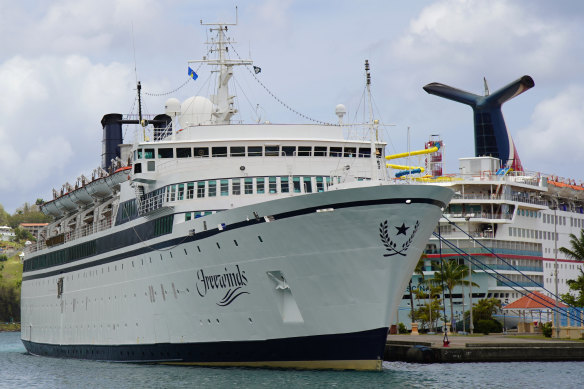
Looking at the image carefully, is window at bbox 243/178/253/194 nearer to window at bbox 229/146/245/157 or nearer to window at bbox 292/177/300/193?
window at bbox 229/146/245/157

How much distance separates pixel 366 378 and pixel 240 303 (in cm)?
560

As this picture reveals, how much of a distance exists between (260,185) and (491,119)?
219ft

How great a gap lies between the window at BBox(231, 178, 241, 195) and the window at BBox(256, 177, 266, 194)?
2.47 ft

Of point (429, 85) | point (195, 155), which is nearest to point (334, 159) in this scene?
point (195, 155)

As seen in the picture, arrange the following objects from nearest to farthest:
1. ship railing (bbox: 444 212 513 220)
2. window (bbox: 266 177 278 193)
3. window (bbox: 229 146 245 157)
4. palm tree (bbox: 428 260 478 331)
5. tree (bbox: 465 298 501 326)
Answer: window (bbox: 266 177 278 193), window (bbox: 229 146 245 157), palm tree (bbox: 428 260 478 331), tree (bbox: 465 298 501 326), ship railing (bbox: 444 212 513 220)

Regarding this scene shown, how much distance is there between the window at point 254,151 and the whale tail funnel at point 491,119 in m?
62.2

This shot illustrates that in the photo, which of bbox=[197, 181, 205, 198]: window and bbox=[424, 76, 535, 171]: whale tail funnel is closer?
bbox=[197, 181, 205, 198]: window

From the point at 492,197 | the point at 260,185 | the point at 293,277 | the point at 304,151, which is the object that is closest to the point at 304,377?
the point at 293,277

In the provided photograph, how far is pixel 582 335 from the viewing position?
51688mm

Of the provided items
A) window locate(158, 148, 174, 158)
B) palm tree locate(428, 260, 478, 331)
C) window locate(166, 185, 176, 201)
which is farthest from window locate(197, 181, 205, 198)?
palm tree locate(428, 260, 478, 331)

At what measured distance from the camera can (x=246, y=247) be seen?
34250 mm

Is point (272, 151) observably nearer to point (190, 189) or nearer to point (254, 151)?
point (254, 151)

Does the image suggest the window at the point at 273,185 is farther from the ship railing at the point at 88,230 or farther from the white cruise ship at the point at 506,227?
the white cruise ship at the point at 506,227

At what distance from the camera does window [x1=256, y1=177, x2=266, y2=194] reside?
123 feet
